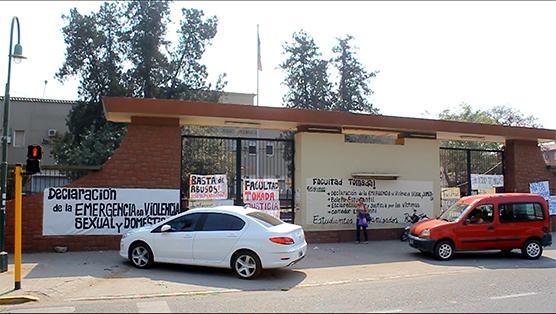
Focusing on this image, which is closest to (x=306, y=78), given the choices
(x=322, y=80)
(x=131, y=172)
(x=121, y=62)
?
(x=322, y=80)

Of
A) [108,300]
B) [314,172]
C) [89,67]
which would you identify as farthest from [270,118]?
[89,67]

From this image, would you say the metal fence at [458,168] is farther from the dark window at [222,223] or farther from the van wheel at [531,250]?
the dark window at [222,223]

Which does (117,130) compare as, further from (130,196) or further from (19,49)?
(19,49)

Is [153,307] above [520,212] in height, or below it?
below

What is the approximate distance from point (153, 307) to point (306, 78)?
2886 centimetres

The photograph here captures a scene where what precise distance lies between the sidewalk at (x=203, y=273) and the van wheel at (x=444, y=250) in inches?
8.9

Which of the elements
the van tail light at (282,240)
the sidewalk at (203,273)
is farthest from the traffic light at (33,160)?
the van tail light at (282,240)

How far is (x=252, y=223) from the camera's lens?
34.5 feet

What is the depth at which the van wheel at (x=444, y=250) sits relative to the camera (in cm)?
1313

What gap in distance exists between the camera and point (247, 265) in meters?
10.3

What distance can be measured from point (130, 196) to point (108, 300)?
6.13m

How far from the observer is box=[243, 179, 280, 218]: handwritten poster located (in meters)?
15.8

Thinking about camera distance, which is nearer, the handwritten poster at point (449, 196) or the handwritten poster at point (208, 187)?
the handwritten poster at point (208, 187)

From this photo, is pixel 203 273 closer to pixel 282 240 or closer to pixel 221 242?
pixel 221 242
